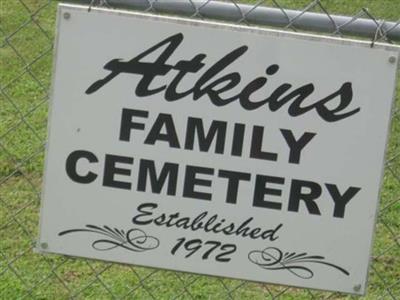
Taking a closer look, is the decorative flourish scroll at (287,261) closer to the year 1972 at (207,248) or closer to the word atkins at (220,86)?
the year 1972 at (207,248)

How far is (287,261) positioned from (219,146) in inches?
16.7

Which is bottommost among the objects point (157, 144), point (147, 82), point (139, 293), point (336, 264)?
point (139, 293)

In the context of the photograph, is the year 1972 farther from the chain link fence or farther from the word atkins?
the chain link fence

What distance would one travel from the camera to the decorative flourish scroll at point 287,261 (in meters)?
3.09

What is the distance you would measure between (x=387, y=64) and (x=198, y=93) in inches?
22.5

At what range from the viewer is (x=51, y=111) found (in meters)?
3.09

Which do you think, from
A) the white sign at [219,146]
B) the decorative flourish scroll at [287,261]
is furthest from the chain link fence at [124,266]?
the decorative flourish scroll at [287,261]

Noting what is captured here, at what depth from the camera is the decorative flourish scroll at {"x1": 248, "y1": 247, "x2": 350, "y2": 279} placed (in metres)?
3.09

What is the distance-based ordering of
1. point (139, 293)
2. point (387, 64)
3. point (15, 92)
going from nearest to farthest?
point (387, 64)
point (139, 293)
point (15, 92)

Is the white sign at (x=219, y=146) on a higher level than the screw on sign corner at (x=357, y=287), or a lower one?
higher

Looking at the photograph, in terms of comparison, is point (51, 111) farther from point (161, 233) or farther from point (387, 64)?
point (387, 64)

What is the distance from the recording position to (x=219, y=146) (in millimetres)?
3031

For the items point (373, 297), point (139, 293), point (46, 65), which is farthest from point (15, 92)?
point (373, 297)

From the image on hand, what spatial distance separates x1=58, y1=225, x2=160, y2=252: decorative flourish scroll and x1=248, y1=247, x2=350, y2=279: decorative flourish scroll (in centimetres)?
32
